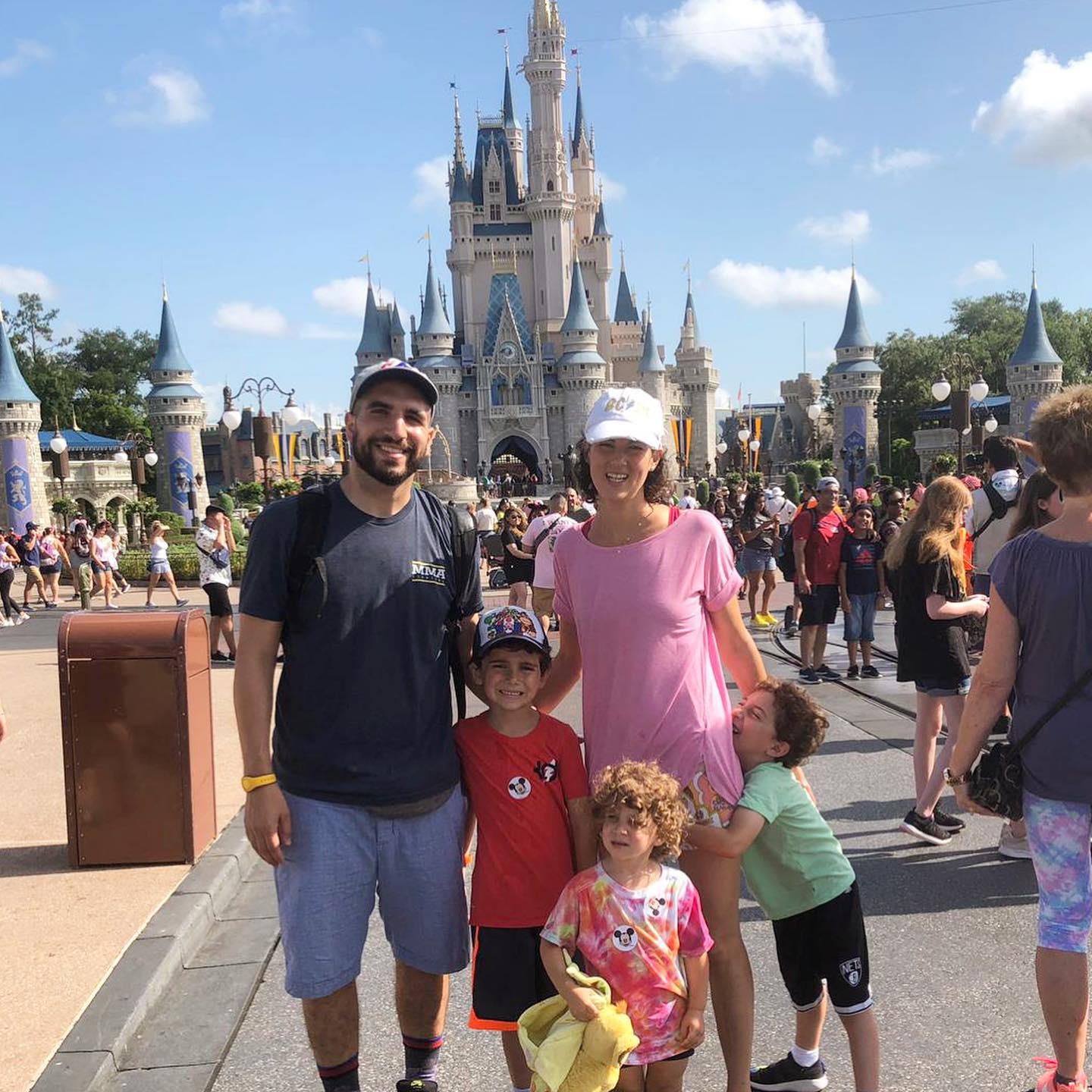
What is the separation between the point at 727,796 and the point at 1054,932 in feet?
2.96

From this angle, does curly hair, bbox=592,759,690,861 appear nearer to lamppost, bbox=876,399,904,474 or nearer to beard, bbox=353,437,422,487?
beard, bbox=353,437,422,487

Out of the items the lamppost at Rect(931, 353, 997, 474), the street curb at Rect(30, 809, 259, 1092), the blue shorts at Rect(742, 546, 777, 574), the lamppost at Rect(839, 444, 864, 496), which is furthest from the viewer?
the lamppost at Rect(839, 444, 864, 496)

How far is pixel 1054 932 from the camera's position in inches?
102

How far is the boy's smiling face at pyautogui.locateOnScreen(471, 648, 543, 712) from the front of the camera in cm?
A: 268

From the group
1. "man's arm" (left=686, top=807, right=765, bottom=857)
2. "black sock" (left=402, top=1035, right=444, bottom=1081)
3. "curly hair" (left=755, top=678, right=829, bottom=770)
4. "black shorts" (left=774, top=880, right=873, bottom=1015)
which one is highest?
"curly hair" (left=755, top=678, right=829, bottom=770)

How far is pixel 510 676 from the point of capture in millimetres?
2678

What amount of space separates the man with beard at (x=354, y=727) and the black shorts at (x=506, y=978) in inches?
4.5

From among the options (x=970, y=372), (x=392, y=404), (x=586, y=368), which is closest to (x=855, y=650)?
(x=392, y=404)

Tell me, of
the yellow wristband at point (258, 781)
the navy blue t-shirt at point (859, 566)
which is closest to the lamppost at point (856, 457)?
the navy blue t-shirt at point (859, 566)

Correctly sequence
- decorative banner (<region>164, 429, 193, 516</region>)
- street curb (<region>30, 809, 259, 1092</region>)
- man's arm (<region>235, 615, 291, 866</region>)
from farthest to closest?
decorative banner (<region>164, 429, 193, 516</region>) → street curb (<region>30, 809, 259, 1092</region>) → man's arm (<region>235, 615, 291, 866</region>)

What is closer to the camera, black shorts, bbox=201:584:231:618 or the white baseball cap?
the white baseball cap

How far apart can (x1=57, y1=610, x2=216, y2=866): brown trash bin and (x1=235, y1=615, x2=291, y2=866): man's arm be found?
2.12 m

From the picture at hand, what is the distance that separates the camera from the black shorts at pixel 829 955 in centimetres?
269

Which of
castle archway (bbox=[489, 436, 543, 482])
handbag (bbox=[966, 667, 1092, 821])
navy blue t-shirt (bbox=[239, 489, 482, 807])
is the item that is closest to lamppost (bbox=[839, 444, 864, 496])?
castle archway (bbox=[489, 436, 543, 482])
